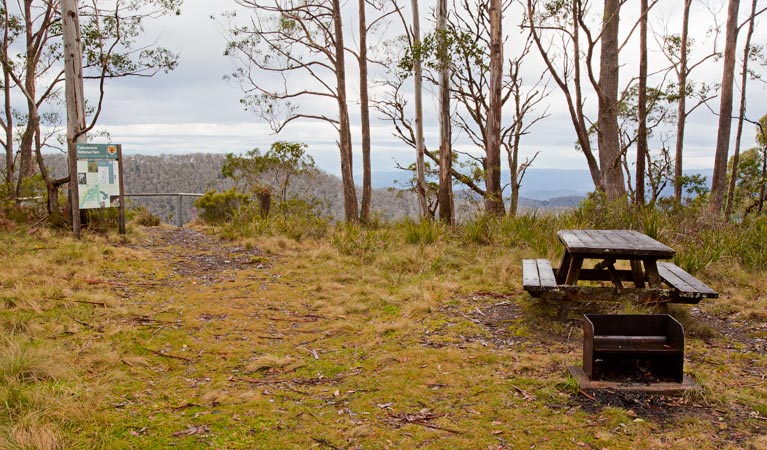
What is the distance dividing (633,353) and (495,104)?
8290 mm

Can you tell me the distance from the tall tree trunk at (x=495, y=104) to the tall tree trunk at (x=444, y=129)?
101cm

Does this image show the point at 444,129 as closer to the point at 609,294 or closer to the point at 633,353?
the point at 609,294

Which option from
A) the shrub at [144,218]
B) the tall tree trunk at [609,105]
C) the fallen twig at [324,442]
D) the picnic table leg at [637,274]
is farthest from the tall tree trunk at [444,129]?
the fallen twig at [324,442]

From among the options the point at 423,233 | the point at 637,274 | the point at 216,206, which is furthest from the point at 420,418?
the point at 216,206

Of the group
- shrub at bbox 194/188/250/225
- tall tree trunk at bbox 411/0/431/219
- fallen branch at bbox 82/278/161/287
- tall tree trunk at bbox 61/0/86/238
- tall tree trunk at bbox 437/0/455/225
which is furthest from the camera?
tall tree trunk at bbox 411/0/431/219

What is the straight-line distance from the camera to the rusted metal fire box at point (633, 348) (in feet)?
10.8

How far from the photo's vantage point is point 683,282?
4.64 metres

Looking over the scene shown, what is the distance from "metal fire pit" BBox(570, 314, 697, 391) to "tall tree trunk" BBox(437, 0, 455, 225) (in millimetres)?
7945

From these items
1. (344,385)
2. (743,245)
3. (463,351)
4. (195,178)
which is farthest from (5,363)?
(195,178)

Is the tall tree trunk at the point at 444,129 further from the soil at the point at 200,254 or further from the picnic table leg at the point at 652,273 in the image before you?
the picnic table leg at the point at 652,273

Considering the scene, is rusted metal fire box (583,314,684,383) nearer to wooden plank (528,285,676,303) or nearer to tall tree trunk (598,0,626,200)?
wooden plank (528,285,676,303)

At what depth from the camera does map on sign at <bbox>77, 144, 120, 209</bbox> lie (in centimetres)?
861

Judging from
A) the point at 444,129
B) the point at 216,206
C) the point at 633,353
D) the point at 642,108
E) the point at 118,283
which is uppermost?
the point at 642,108

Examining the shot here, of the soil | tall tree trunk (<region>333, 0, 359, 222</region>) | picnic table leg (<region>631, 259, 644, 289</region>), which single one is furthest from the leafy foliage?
picnic table leg (<region>631, 259, 644, 289</region>)
